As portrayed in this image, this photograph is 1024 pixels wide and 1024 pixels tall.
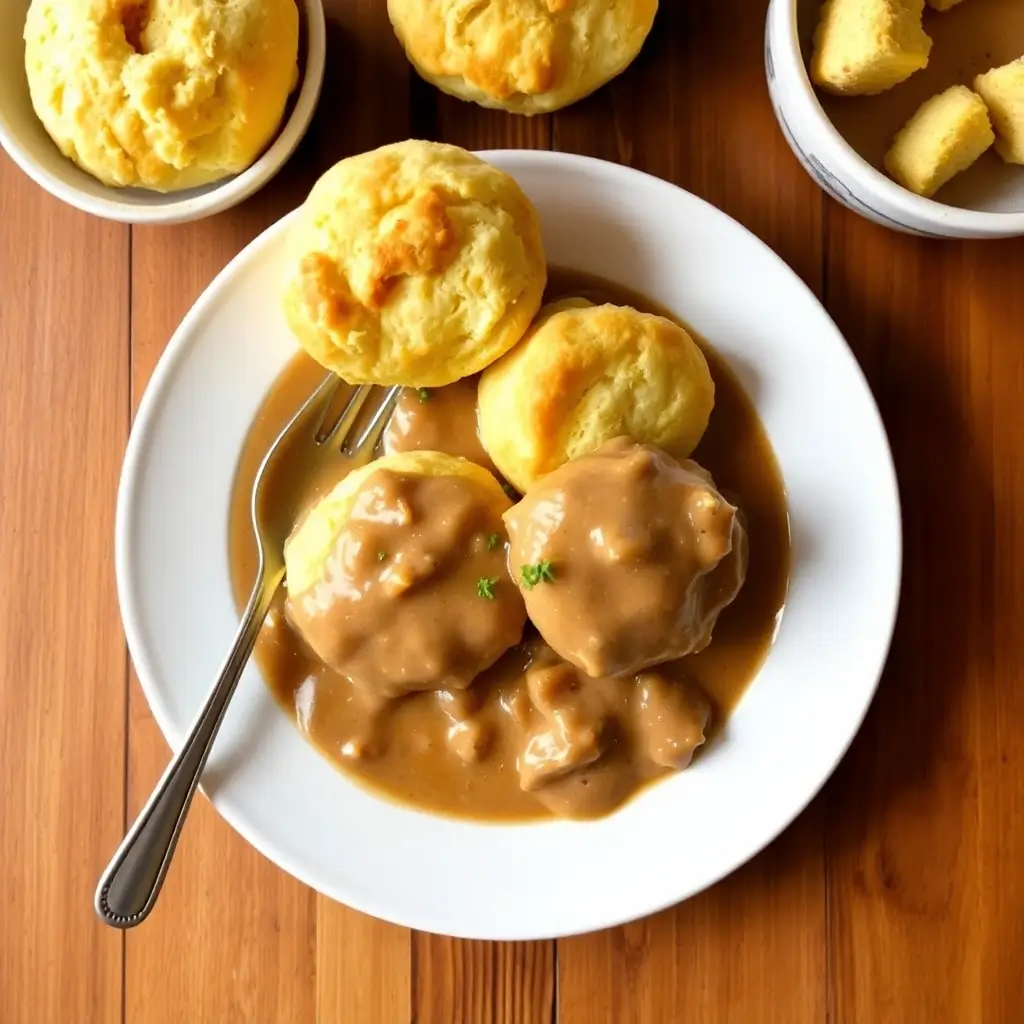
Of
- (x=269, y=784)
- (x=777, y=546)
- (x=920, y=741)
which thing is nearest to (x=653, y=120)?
(x=777, y=546)

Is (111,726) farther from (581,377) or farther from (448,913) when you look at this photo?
(581,377)

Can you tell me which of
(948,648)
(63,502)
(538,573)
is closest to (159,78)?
(63,502)

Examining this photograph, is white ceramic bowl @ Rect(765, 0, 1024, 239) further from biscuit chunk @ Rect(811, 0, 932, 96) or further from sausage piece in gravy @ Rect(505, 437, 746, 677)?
sausage piece in gravy @ Rect(505, 437, 746, 677)

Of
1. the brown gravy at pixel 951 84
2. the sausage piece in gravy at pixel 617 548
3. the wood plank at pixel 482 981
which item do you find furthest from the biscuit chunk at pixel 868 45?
the wood plank at pixel 482 981

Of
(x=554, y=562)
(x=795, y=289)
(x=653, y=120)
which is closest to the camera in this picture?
(x=554, y=562)

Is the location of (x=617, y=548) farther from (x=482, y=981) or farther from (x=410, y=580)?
(x=482, y=981)

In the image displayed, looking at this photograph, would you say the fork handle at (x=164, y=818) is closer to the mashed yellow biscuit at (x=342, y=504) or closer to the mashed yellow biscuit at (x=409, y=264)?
the mashed yellow biscuit at (x=342, y=504)
